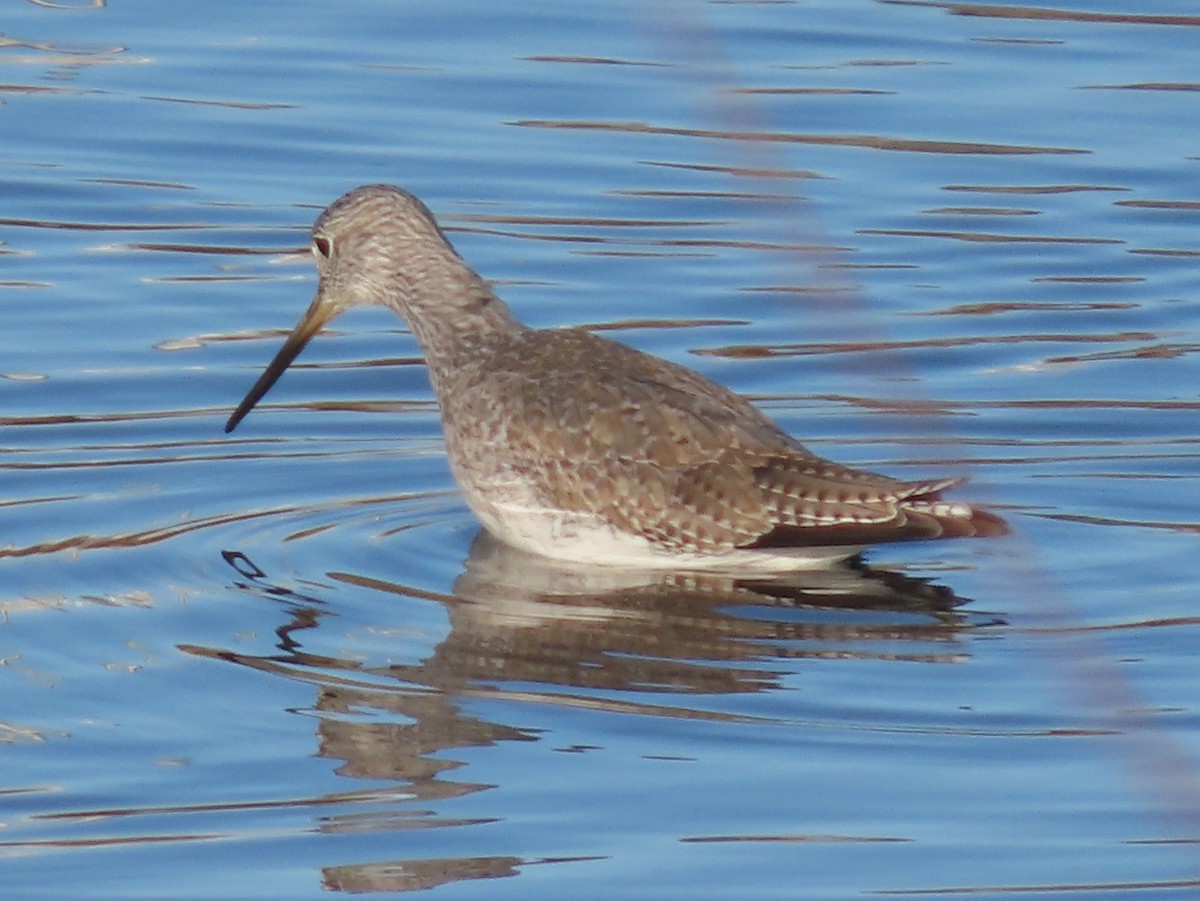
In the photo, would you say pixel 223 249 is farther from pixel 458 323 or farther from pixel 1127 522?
pixel 1127 522

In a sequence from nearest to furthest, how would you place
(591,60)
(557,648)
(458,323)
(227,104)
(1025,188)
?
(557,648) → (458,323) → (1025,188) → (227,104) → (591,60)

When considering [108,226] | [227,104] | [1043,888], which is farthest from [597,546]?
[227,104]

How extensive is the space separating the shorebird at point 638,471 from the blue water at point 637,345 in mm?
158

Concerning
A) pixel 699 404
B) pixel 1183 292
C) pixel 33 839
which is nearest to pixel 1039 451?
pixel 699 404

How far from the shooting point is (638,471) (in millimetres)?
7816

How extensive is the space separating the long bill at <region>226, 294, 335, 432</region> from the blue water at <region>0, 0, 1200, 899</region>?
223mm

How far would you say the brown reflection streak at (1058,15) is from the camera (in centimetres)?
1441

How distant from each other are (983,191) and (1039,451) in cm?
352

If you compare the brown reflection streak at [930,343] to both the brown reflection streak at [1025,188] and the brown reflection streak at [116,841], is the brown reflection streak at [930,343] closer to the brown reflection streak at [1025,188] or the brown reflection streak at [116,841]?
the brown reflection streak at [1025,188]

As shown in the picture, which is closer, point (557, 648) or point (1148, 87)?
point (557, 648)

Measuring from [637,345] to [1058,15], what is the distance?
5508 mm

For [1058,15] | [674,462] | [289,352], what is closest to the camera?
[674,462]

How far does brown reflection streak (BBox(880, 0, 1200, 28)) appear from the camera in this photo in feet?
47.3

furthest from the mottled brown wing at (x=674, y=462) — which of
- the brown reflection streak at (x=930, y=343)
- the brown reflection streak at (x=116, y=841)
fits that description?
the brown reflection streak at (x=116, y=841)
